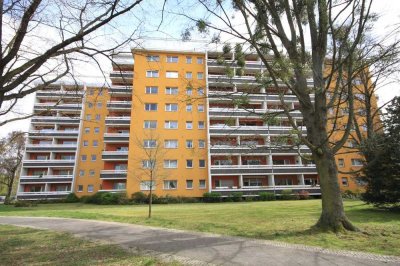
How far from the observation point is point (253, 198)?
128 feet

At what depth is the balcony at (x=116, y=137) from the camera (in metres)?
46.2

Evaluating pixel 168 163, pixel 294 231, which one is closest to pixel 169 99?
pixel 168 163

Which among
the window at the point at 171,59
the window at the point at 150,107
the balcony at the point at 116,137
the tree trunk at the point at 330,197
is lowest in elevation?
the tree trunk at the point at 330,197

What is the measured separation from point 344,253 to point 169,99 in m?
38.8

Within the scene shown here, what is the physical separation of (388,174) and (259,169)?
24.6 meters

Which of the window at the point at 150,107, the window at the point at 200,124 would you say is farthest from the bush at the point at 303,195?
the window at the point at 150,107

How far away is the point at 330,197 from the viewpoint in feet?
33.3

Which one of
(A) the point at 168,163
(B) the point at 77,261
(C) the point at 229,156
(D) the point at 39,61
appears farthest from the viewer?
(A) the point at 168,163

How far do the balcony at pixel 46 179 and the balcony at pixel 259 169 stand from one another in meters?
24.6

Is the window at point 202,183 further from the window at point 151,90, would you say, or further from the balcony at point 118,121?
the balcony at point 118,121

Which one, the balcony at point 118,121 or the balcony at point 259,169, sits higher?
the balcony at point 118,121

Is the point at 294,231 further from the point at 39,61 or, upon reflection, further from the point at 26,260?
the point at 39,61

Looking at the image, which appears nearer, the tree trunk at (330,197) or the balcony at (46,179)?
the tree trunk at (330,197)

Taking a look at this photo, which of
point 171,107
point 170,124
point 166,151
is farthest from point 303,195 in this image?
point 171,107
